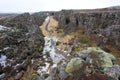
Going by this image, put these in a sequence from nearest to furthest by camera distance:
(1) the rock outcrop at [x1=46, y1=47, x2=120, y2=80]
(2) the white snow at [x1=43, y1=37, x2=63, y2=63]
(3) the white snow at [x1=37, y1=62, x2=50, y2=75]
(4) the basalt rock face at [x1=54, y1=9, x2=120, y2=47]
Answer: (1) the rock outcrop at [x1=46, y1=47, x2=120, y2=80]
(3) the white snow at [x1=37, y1=62, x2=50, y2=75]
(2) the white snow at [x1=43, y1=37, x2=63, y2=63]
(4) the basalt rock face at [x1=54, y1=9, x2=120, y2=47]

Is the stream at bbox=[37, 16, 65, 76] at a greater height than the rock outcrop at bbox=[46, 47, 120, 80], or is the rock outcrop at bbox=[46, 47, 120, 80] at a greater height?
the rock outcrop at bbox=[46, 47, 120, 80]

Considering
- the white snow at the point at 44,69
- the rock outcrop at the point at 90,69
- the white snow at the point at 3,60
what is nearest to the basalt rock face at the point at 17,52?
the white snow at the point at 3,60

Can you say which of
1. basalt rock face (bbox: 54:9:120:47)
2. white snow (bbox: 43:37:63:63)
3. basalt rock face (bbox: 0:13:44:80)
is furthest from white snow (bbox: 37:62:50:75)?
basalt rock face (bbox: 54:9:120:47)

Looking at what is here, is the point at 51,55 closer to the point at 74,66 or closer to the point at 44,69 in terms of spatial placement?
the point at 44,69

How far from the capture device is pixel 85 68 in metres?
36.8

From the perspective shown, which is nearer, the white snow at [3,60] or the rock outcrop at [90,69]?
the rock outcrop at [90,69]

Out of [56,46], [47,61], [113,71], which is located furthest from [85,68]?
[56,46]

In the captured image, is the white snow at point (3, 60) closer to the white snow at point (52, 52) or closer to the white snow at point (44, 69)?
the white snow at point (52, 52)

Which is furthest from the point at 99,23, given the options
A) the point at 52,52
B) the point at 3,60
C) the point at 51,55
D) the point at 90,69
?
the point at 90,69

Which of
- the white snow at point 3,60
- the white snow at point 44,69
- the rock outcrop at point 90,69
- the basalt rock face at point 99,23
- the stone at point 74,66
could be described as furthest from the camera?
the white snow at point 3,60

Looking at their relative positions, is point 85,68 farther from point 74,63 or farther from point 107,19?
point 107,19

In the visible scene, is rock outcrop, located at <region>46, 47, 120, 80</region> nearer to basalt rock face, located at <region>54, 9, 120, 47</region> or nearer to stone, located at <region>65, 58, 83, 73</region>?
stone, located at <region>65, 58, 83, 73</region>

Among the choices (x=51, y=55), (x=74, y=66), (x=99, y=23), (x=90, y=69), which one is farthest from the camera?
(x=99, y=23)

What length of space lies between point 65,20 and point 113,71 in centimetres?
7600
